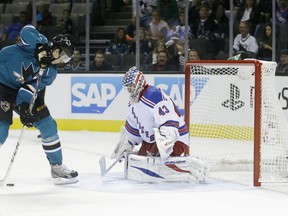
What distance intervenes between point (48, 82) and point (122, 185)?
0.81 metres

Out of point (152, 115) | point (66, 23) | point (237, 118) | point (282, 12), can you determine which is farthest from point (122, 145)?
point (66, 23)

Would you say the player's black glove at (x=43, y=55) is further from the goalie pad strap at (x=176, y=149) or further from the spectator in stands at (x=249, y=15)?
the spectator in stands at (x=249, y=15)

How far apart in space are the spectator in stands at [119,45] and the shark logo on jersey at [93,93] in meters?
0.51

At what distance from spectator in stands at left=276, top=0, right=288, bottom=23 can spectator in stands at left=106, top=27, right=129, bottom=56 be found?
5.73ft

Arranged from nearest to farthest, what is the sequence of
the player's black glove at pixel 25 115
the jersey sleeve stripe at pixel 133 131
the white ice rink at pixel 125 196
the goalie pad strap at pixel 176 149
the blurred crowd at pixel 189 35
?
the white ice rink at pixel 125 196, the player's black glove at pixel 25 115, the goalie pad strap at pixel 176 149, the jersey sleeve stripe at pixel 133 131, the blurred crowd at pixel 189 35

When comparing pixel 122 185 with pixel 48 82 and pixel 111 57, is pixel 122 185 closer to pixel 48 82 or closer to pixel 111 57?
pixel 48 82

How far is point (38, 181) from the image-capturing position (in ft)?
17.5

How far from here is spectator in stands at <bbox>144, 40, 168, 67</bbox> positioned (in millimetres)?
8828

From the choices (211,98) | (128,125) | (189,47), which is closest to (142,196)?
(128,125)

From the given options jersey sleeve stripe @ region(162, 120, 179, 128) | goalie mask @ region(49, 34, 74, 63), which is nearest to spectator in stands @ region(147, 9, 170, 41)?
jersey sleeve stripe @ region(162, 120, 179, 128)

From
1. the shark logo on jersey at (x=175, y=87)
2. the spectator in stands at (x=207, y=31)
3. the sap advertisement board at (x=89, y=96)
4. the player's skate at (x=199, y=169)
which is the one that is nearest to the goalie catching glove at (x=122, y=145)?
the player's skate at (x=199, y=169)

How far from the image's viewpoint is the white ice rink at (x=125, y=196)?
429 centimetres

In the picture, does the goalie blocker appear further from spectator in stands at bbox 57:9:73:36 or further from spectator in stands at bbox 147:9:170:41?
spectator in stands at bbox 57:9:73:36

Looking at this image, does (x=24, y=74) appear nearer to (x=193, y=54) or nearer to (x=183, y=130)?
(x=183, y=130)
